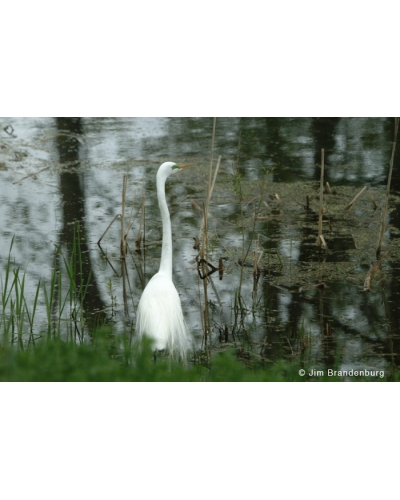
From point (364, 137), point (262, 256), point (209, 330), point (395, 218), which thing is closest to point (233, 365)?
point (209, 330)

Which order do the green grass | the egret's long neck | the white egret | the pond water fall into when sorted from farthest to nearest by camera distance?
the egret's long neck → the pond water → the white egret → the green grass

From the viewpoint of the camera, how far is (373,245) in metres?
7.54

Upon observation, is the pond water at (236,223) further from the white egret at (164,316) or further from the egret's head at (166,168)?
the egret's head at (166,168)

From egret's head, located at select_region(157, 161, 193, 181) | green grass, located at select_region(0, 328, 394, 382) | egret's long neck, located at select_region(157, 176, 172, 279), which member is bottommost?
green grass, located at select_region(0, 328, 394, 382)

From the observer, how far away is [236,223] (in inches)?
320

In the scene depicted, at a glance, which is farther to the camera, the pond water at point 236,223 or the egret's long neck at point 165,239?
the egret's long neck at point 165,239

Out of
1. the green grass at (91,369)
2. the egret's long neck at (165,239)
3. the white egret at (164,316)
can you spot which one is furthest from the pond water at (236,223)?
the green grass at (91,369)

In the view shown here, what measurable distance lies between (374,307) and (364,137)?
4693 mm

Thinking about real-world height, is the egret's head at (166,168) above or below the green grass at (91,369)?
above

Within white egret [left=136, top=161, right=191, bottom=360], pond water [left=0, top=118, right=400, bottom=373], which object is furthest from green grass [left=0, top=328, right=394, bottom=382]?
pond water [left=0, top=118, right=400, bottom=373]

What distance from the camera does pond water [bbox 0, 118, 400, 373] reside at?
608cm

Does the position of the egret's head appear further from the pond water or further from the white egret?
the pond water

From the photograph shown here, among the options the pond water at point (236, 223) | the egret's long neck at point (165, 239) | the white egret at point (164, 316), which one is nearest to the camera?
the white egret at point (164, 316)

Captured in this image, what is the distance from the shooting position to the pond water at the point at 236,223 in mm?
6082
